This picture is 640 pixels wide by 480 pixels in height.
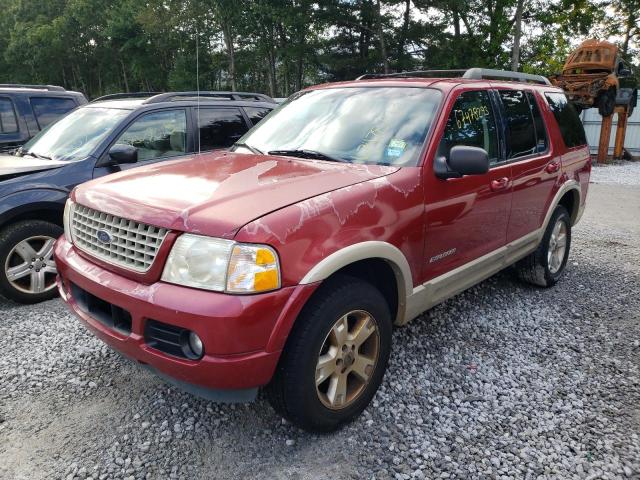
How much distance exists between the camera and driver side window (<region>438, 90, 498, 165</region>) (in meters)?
3.04

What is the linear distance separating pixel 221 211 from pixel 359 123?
4.45 feet

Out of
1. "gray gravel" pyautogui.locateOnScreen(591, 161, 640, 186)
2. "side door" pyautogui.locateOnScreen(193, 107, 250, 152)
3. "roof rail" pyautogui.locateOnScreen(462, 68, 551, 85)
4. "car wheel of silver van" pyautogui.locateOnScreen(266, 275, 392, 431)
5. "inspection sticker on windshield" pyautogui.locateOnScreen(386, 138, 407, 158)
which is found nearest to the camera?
"car wheel of silver van" pyautogui.locateOnScreen(266, 275, 392, 431)

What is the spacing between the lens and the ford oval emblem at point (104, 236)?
239 centimetres

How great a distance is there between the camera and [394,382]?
3.02m

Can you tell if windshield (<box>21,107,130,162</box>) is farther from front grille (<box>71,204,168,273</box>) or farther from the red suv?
front grille (<box>71,204,168,273</box>)

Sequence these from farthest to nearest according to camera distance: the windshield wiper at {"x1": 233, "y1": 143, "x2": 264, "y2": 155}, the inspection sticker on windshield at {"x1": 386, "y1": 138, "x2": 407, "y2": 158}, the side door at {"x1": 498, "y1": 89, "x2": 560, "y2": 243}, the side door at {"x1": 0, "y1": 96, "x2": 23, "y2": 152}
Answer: the side door at {"x1": 0, "y1": 96, "x2": 23, "y2": 152}
the side door at {"x1": 498, "y1": 89, "x2": 560, "y2": 243}
the windshield wiper at {"x1": 233, "y1": 143, "x2": 264, "y2": 155}
the inspection sticker on windshield at {"x1": 386, "y1": 138, "x2": 407, "y2": 158}

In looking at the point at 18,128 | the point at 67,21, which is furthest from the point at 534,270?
the point at 67,21

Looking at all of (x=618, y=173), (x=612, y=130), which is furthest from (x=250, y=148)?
(x=612, y=130)

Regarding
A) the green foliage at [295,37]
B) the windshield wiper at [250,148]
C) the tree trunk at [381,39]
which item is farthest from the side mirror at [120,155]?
the tree trunk at [381,39]

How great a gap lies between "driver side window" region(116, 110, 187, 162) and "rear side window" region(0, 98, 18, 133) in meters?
2.88

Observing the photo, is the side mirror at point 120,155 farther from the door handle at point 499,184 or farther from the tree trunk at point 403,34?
the tree trunk at point 403,34

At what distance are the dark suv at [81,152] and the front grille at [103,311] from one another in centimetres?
189

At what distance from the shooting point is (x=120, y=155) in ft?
14.2

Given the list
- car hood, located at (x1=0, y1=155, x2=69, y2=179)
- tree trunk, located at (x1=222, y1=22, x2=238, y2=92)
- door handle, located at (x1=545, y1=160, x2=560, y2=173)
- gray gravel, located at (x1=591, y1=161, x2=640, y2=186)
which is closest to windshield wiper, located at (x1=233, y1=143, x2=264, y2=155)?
car hood, located at (x1=0, y1=155, x2=69, y2=179)
